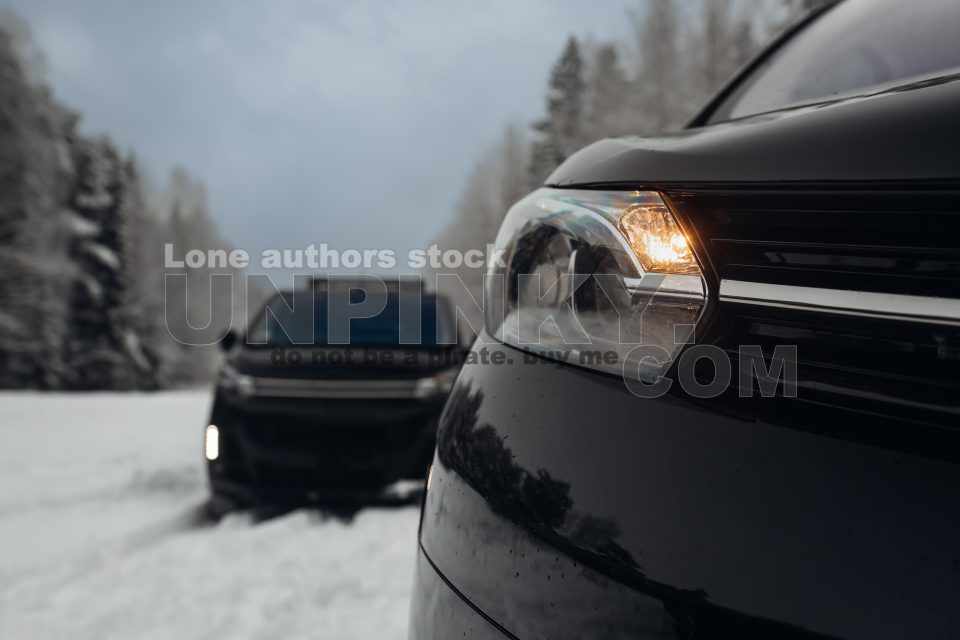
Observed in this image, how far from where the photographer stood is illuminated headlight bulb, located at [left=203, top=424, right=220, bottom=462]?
10.9 ft

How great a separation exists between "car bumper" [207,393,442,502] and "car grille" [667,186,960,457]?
2.64 metres

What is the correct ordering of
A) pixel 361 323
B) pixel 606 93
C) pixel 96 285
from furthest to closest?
pixel 606 93, pixel 96 285, pixel 361 323

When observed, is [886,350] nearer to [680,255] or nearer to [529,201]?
[680,255]

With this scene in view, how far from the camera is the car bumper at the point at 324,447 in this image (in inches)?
125

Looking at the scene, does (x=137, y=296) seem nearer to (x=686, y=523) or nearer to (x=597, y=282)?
(x=597, y=282)

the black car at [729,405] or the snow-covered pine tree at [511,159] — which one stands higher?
the black car at [729,405]

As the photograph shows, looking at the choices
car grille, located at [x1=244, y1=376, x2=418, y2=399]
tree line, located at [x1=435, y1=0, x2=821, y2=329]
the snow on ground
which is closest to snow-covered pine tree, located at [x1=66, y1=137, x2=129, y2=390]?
tree line, located at [x1=435, y1=0, x2=821, y2=329]

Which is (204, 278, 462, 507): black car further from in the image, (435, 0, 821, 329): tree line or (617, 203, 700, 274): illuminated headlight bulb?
(435, 0, 821, 329): tree line

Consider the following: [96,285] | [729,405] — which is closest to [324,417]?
[729,405]

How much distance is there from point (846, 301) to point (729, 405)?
0.16 meters

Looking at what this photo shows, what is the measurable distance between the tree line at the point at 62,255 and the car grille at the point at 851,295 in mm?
26460

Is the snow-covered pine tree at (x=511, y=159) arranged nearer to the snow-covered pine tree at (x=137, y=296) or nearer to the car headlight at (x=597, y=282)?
the snow-covered pine tree at (x=137, y=296)

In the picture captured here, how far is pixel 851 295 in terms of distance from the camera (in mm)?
619

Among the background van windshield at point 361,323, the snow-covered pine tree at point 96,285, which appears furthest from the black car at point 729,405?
the snow-covered pine tree at point 96,285
